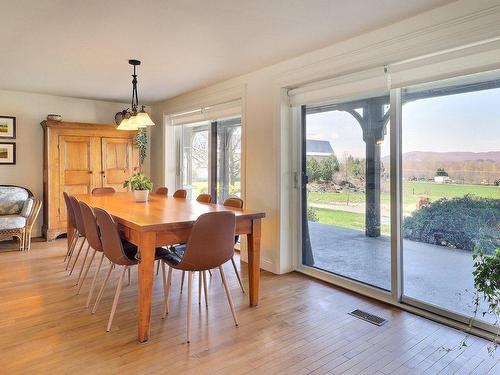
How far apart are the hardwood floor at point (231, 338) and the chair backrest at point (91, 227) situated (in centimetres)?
52

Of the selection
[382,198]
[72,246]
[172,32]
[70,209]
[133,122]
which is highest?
[172,32]

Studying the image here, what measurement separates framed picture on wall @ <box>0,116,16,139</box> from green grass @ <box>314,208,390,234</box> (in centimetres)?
469

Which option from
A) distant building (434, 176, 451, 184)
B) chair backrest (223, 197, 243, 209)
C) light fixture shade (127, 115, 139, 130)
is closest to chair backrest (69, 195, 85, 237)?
light fixture shade (127, 115, 139, 130)

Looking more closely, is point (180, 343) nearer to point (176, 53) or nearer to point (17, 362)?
point (17, 362)

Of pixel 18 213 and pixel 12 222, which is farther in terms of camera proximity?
pixel 18 213

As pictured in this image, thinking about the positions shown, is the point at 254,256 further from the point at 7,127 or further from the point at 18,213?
the point at 7,127

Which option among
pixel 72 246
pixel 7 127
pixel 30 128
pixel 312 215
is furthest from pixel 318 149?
pixel 7 127

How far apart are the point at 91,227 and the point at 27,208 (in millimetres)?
2652

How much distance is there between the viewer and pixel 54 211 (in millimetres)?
5250

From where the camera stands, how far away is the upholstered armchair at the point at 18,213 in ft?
15.2

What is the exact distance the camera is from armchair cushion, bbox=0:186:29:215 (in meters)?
4.91

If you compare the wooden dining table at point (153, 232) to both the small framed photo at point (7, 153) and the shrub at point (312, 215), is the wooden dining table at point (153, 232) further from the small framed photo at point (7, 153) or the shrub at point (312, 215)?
the small framed photo at point (7, 153)

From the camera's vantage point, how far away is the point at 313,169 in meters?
3.72

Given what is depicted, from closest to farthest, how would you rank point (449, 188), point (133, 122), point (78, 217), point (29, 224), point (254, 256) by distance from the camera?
point (449, 188), point (254, 256), point (78, 217), point (133, 122), point (29, 224)
